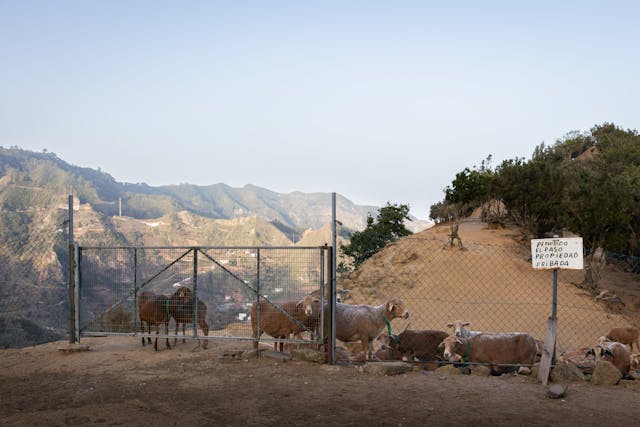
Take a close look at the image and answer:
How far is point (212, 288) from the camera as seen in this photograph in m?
12.3

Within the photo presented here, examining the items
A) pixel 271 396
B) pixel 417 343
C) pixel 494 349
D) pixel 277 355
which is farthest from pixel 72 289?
pixel 494 349

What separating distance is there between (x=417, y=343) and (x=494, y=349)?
162cm

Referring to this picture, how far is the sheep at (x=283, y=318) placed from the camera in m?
10.5

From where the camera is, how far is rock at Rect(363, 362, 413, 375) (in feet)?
28.7

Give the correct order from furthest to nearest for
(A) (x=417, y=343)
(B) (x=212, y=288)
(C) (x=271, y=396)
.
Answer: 1. (B) (x=212, y=288)
2. (A) (x=417, y=343)
3. (C) (x=271, y=396)

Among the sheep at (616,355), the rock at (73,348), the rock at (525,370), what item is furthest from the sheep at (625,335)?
the rock at (73,348)

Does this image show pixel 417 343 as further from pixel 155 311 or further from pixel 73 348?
pixel 73 348

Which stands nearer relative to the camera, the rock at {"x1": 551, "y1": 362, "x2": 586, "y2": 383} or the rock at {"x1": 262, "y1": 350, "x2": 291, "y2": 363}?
the rock at {"x1": 551, "y1": 362, "x2": 586, "y2": 383}

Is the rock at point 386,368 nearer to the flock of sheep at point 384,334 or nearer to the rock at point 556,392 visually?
the flock of sheep at point 384,334

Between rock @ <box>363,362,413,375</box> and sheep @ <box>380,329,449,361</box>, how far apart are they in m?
1.55

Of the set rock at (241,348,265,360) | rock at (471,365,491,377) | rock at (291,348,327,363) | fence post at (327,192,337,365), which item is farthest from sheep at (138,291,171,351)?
rock at (471,365,491,377)

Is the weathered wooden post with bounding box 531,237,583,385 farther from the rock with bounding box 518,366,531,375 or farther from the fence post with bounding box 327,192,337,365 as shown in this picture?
the fence post with bounding box 327,192,337,365

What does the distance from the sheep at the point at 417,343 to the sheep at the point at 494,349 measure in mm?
901

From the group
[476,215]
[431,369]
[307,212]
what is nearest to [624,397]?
[431,369]
